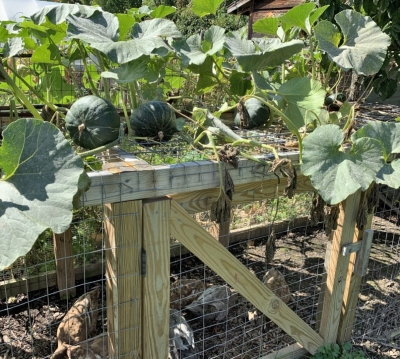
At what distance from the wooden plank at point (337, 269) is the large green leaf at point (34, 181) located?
4.11 feet

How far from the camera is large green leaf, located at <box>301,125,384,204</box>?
1.34 meters

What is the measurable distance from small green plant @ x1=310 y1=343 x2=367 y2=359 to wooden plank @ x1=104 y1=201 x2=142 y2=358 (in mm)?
971

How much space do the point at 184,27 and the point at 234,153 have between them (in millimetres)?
22387

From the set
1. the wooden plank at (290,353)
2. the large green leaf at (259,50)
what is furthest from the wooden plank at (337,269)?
the large green leaf at (259,50)

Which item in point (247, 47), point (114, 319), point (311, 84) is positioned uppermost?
point (247, 47)

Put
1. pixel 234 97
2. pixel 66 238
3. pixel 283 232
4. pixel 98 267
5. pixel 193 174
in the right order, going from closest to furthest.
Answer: pixel 193 174 → pixel 234 97 → pixel 66 238 → pixel 98 267 → pixel 283 232

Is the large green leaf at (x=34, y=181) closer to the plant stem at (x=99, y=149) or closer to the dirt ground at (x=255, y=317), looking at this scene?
the plant stem at (x=99, y=149)

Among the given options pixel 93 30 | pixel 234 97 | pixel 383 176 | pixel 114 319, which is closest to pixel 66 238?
pixel 114 319

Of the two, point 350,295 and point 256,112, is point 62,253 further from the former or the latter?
point 350,295

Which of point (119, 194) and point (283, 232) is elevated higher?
point (119, 194)

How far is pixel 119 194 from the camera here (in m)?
1.25

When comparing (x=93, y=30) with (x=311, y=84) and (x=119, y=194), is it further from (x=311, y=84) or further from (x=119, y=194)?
(x=311, y=84)

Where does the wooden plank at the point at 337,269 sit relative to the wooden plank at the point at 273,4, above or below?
below

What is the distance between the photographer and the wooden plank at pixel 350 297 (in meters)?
2.01
